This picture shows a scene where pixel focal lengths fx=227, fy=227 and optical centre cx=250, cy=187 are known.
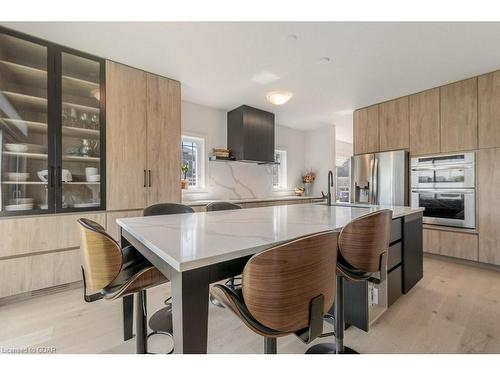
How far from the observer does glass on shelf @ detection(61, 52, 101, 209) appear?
7.81 ft

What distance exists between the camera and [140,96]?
2770mm

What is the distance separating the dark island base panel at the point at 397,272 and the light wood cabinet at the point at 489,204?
1325mm

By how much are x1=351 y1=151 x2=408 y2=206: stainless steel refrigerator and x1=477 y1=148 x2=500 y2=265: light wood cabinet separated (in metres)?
0.85

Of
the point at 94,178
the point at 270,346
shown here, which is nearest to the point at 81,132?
the point at 94,178

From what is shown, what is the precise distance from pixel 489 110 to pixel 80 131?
4923 millimetres

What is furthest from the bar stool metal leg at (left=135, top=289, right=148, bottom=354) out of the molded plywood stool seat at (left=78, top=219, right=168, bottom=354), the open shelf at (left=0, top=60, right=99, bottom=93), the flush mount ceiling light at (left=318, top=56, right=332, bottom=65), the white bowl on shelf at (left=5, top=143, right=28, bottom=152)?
the flush mount ceiling light at (left=318, top=56, right=332, bottom=65)

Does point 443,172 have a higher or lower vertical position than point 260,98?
lower

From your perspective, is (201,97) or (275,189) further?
(275,189)

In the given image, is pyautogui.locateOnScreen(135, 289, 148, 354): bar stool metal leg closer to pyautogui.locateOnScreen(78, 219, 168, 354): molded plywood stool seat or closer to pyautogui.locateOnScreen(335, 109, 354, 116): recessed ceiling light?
pyautogui.locateOnScreen(78, 219, 168, 354): molded plywood stool seat

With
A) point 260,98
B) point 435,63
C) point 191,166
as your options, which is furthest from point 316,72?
point 191,166

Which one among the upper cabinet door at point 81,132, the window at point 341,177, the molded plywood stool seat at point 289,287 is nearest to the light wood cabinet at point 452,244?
the window at point 341,177

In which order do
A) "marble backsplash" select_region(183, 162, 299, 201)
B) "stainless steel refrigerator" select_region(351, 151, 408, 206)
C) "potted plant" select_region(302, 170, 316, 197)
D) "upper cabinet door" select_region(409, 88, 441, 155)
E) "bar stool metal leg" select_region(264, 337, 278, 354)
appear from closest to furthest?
"bar stool metal leg" select_region(264, 337, 278, 354), "upper cabinet door" select_region(409, 88, 441, 155), "stainless steel refrigerator" select_region(351, 151, 408, 206), "marble backsplash" select_region(183, 162, 299, 201), "potted plant" select_region(302, 170, 316, 197)
